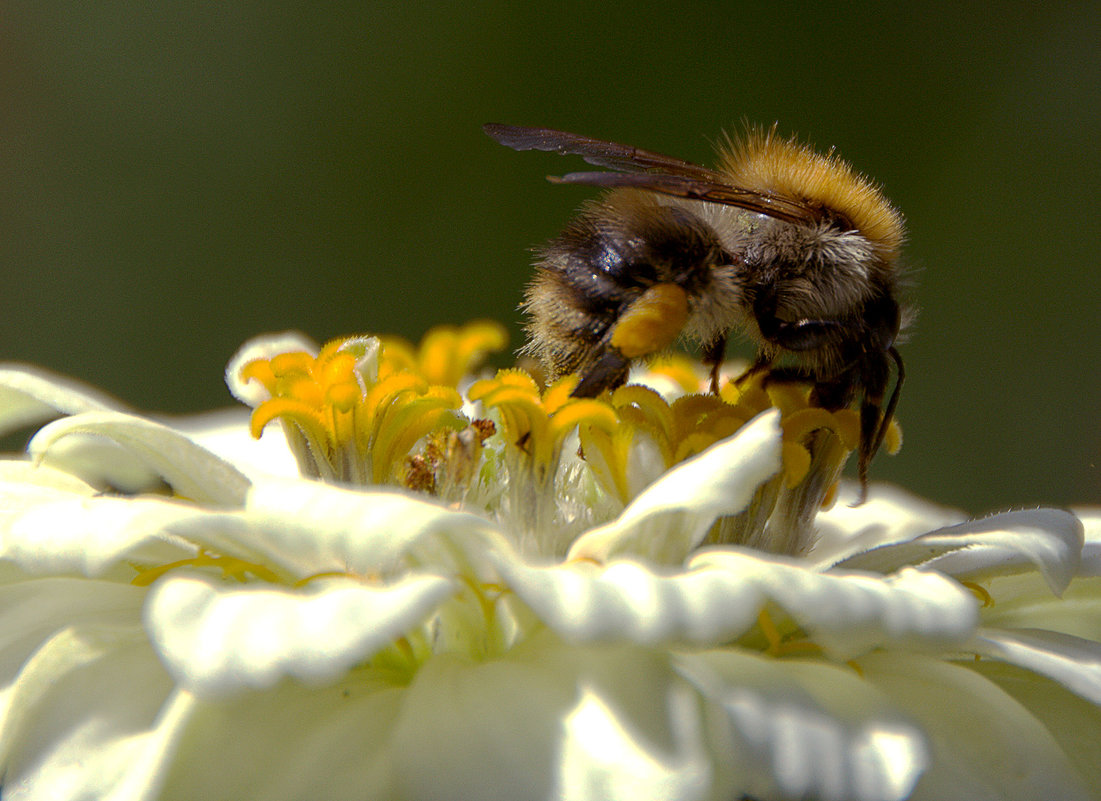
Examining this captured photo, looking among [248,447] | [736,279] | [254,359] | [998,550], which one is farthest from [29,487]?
[998,550]

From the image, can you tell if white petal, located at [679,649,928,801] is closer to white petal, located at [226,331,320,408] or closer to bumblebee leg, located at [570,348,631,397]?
bumblebee leg, located at [570,348,631,397]

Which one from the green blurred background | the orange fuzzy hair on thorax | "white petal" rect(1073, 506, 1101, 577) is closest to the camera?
"white petal" rect(1073, 506, 1101, 577)

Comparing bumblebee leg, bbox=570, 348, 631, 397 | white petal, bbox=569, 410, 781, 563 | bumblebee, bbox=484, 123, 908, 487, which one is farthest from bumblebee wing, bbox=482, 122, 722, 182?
white petal, bbox=569, 410, 781, 563

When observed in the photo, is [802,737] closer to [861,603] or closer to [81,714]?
[861,603]

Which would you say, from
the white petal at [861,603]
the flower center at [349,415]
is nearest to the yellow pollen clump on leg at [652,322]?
the flower center at [349,415]

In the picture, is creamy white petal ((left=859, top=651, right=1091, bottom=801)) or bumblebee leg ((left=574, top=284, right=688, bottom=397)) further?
bumblebee leg ((left=574, top=284, right=688, bottom=397))

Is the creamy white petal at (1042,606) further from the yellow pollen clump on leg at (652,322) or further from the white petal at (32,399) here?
the white petal at (32,399)
